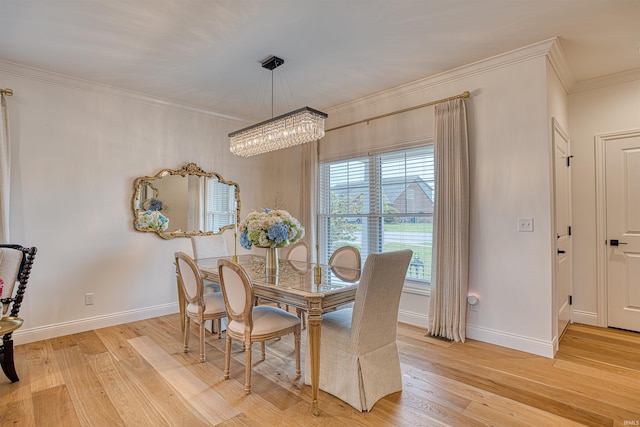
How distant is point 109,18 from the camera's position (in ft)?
7.84

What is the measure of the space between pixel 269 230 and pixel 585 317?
3.60 meters

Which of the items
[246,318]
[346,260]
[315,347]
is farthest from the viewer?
[346,260]

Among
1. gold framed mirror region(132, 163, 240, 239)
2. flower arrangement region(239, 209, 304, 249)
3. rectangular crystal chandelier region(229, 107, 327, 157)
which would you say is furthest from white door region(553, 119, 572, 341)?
gold framed mirror region(132, 163, 240, 239)

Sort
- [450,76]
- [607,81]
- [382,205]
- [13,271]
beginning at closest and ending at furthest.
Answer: [13,271], [450,76], [607,81], [382,205]

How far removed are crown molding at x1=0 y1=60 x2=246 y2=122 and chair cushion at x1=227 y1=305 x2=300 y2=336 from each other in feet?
9.62

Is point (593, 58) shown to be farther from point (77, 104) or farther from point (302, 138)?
point (77, 104)

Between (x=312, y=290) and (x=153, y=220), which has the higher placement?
(x=153, y=220)

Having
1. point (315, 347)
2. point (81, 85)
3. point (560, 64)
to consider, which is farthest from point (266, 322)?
point (560, 64)

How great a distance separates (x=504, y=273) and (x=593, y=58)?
7.09ft

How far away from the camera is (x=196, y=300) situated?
276cm

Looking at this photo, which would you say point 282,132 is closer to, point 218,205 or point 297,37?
point 297,37

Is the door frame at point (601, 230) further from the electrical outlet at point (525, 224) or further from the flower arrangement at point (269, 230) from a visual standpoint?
the flower arrangement at point (269, 230)

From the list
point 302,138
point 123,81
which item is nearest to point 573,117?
point 302,138

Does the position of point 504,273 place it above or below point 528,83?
below
